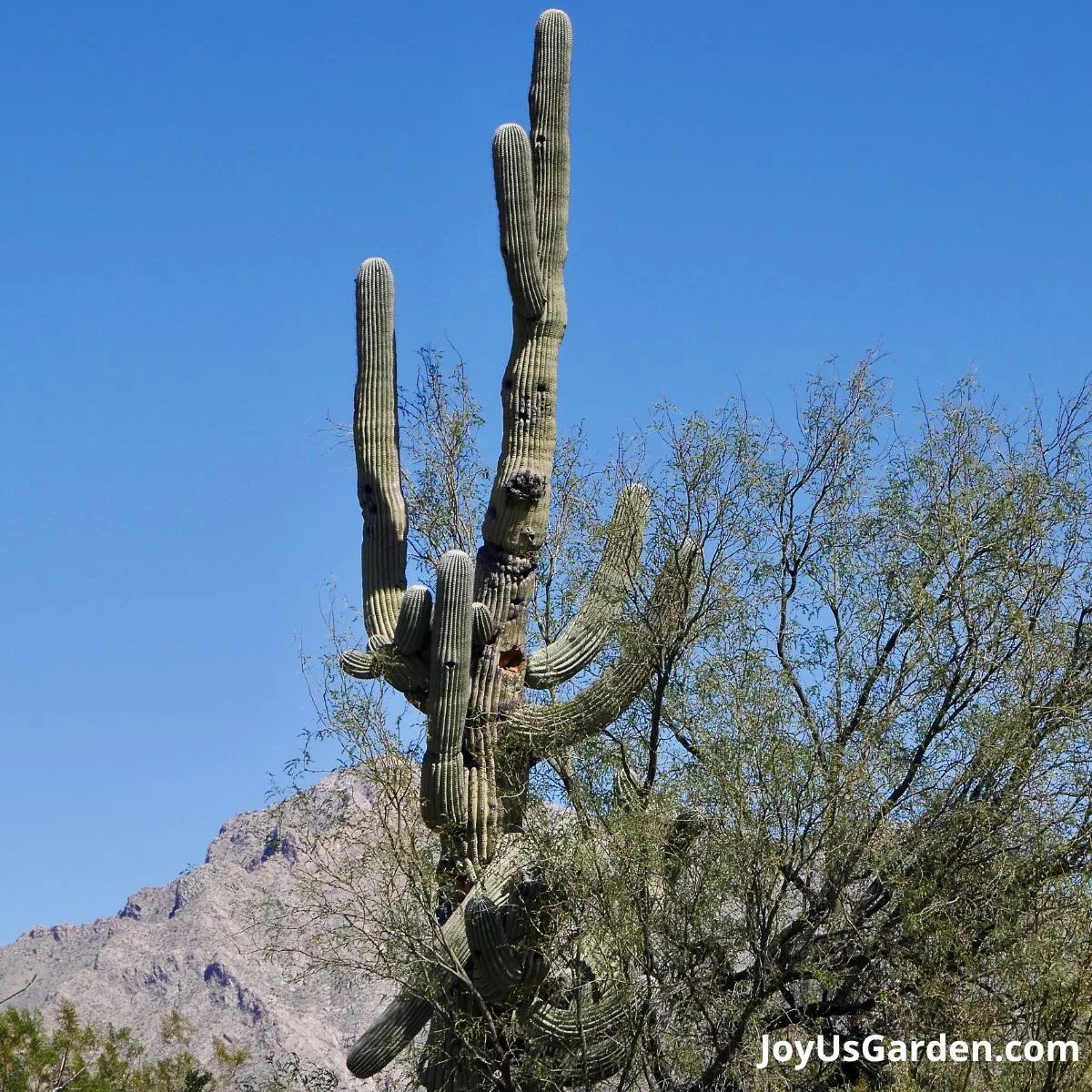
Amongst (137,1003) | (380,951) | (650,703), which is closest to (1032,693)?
(650,703)

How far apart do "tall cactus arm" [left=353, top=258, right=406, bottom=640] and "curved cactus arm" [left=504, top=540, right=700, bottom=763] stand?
1.20 m

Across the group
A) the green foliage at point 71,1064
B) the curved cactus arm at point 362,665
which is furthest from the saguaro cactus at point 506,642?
the green foliage at point 71,1064

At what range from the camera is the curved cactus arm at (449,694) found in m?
10.4

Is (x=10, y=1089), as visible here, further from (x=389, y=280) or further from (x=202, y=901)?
(x=202, y=901)

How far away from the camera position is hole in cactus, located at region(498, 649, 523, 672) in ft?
36.7

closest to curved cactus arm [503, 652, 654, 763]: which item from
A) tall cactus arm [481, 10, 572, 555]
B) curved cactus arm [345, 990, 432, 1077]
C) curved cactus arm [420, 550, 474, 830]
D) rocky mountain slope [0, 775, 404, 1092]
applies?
curved cactus arm [420, 550, 474, 830]

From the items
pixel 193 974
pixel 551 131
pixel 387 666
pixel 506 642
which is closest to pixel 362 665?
pixel 387 666

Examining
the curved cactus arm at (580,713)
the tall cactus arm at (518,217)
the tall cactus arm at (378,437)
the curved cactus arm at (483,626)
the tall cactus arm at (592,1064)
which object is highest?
the tall cactus arm at (518,217)

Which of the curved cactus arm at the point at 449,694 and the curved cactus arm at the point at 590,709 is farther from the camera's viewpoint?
the curved cactus arm at the point at 590,709

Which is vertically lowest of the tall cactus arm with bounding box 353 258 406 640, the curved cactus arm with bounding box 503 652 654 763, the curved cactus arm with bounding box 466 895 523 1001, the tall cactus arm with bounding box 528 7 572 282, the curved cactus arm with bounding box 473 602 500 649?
the curved cactus arm with bounding box 466 895 523 1001

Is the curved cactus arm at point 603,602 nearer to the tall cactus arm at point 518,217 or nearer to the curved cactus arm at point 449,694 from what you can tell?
the curved cactus arm at point 449,694

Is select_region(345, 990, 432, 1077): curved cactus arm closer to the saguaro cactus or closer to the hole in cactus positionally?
the saguaro cactus

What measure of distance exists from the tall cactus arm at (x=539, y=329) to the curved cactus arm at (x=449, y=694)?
3.45ft

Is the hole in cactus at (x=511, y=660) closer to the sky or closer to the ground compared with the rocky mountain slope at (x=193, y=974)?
closer to the ground
